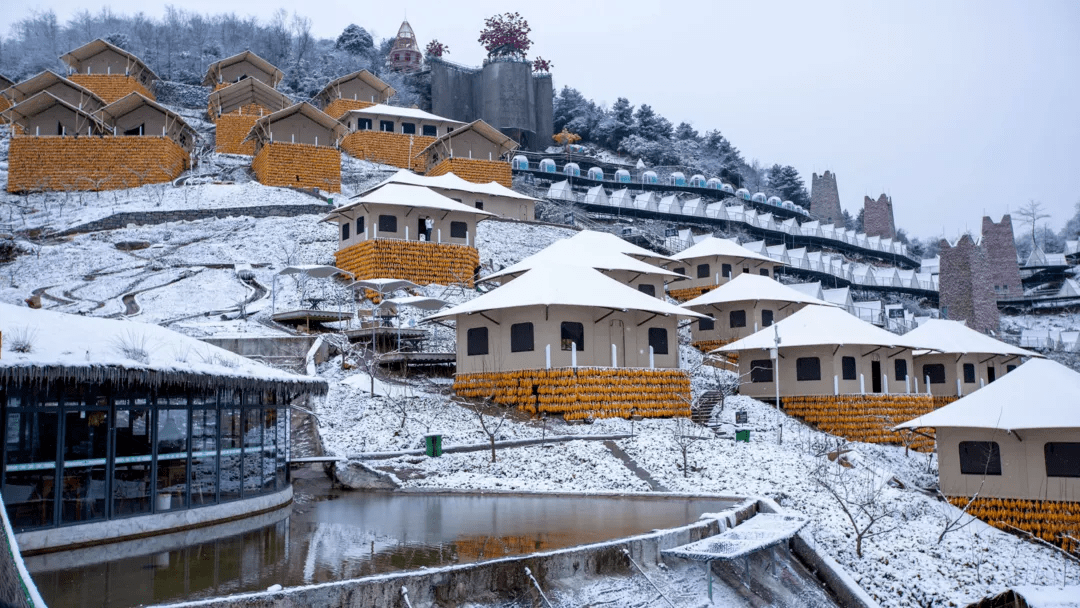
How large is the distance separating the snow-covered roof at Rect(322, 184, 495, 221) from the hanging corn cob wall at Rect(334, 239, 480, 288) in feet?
5.21

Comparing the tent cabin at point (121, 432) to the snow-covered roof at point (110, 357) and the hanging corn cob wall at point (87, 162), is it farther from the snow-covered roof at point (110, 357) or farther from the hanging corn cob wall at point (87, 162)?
the hanging corn cob wall at point (87, 162)

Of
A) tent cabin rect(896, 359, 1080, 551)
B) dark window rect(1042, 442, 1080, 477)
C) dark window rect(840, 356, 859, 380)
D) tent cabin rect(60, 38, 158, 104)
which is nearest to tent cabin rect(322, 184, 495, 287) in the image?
dark window rect(840, 356, 859, 380)

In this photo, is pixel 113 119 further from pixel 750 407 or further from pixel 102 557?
pixel 102 557

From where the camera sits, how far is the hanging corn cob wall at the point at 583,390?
26.9 m

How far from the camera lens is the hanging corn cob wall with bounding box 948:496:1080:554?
2362 centimetres

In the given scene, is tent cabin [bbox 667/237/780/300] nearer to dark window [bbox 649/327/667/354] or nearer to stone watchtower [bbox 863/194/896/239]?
dark window [bbox 649/327/667/354]

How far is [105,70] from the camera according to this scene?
67.9 meters

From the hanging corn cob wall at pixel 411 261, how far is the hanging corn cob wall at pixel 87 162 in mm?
18331

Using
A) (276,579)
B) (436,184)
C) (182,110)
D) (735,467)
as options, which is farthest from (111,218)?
(276,579)

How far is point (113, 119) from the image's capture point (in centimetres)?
5481

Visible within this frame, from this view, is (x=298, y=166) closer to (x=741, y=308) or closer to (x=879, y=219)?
(x=741, y=308)

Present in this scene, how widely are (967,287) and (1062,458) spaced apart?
1589 inches

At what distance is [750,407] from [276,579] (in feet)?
79.1

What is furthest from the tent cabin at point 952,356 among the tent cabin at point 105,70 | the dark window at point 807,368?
the tent cabin at point 105,70
